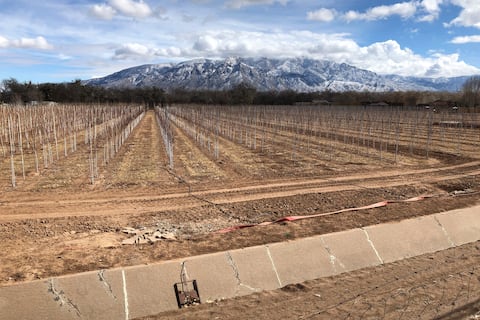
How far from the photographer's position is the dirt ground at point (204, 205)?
6.39 metres

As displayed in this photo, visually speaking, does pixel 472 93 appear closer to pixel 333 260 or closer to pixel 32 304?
pixel 333 260

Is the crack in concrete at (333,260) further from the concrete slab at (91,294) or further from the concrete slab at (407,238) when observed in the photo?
the concrete slab at (91,294)

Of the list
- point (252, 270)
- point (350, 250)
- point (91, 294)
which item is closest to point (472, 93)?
point (350, 250)

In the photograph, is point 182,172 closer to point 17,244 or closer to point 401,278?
point 17,244

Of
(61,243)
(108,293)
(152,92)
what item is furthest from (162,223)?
(152,92)

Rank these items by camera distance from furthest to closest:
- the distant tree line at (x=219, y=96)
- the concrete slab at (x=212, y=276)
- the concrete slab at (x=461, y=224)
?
the distant tree line at (x=219, y=96)
the concrete slab at (x=461, y=224)
the concrete slab at (x=212, y=276)

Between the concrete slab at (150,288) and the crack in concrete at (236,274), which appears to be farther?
the crack in concrete at (236,274)

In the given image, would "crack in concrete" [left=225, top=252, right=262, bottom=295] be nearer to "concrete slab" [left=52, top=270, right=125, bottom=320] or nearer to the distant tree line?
"concrete slab" [left=52, top=270, right=125, bottom=320]

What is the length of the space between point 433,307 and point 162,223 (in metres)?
5.38

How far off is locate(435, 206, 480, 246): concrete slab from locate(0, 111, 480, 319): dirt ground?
42 cm

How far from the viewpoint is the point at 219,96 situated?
3622 inches

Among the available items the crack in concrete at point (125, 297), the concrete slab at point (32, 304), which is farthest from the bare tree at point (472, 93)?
the concrete slab at point (32, 304)

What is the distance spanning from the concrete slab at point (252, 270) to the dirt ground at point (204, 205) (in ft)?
0.74

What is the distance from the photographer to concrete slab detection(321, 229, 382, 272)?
6.82 metres
